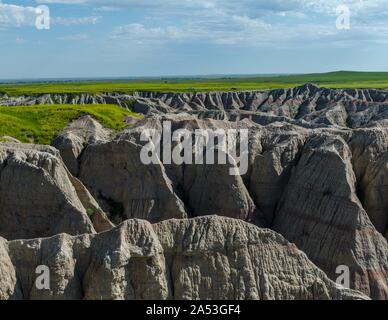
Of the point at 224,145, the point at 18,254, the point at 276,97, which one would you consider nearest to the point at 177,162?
the point at 224,145

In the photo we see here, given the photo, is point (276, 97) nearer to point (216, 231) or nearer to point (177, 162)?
point (177, 162)
